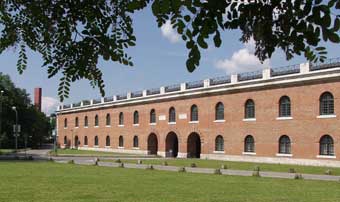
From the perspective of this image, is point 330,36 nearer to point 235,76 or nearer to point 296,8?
point 296,8

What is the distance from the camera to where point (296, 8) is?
3316mm

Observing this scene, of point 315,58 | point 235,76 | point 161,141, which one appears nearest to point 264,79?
point 235,76

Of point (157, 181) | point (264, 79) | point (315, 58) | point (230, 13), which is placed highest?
point (264, 79)

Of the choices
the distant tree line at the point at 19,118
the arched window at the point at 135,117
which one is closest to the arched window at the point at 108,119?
the arched window at the point at 135,117

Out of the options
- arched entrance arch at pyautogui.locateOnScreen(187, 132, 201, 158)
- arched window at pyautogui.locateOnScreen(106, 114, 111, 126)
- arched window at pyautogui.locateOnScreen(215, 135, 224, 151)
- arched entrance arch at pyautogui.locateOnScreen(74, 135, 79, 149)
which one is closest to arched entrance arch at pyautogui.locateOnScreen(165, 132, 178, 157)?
arched entrance arch at pyautogui.locateOnScreen(187, 132, 201, 158)

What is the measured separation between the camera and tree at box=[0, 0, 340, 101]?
10.8 ft

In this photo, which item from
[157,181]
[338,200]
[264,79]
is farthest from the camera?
[264,79]

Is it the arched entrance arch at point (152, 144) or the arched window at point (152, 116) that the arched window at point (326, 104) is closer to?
the arched window at point (152, 116)

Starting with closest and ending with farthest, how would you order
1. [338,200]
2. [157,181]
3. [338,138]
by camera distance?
[338,200]
[157,181]
[338,138]

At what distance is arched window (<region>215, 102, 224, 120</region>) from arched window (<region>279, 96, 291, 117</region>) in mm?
8336

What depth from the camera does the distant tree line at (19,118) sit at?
89.3 metres

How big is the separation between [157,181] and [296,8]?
21599mm

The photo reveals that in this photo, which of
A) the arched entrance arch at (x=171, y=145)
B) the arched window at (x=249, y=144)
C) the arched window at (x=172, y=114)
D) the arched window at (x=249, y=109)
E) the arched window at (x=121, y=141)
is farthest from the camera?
the arched window at (x=121, y=141)

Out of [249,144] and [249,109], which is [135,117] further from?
[249,144]
